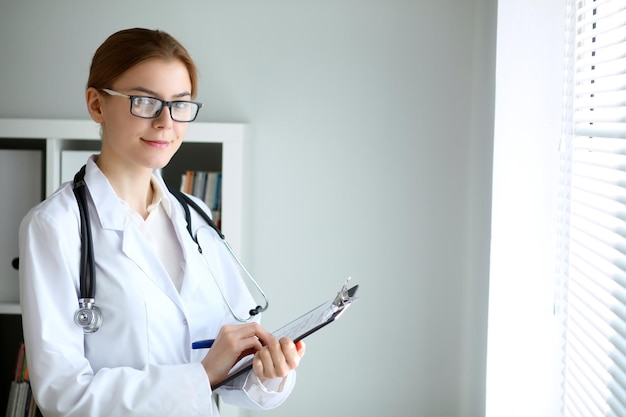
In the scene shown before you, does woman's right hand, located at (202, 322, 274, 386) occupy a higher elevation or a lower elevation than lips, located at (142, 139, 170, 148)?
lower

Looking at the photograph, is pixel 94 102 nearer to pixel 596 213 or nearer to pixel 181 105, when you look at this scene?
pixel 181 105

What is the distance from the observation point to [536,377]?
217 cm

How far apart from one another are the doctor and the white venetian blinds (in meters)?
0.74

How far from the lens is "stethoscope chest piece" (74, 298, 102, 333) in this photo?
1.37 metres

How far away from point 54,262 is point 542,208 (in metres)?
1.40

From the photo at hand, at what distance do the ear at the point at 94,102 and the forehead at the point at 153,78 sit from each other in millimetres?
60

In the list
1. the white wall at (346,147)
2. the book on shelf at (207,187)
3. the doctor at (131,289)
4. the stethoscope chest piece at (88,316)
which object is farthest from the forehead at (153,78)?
the white wall at (346,147)

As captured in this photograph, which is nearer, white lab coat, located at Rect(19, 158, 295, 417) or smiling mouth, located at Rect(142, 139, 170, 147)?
white lab coat, located at Rect(19, 158, 295, 417)

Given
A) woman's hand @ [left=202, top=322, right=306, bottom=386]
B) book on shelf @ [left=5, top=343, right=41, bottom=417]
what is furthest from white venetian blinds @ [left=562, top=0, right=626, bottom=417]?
book on shelf @ [left=5, top=343, right=41, bottom=417]

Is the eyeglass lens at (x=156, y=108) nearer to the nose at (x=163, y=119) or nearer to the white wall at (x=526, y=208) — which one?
the nose at (x=163, y=119)

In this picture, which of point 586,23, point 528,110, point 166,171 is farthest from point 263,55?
point 586,23

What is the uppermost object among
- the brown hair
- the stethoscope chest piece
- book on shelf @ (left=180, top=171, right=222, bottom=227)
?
the brown hair

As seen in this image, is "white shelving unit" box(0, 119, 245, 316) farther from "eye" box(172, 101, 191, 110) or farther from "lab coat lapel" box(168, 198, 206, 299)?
"eye" box(172, 101, 191, 110)

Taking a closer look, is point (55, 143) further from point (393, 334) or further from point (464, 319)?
point (464, 319)
